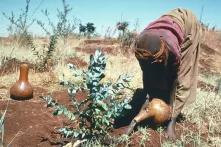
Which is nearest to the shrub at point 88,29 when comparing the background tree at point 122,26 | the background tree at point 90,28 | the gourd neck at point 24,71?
the background tree at point 90,28

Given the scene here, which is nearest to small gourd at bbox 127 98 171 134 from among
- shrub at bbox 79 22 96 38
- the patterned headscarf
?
the patterned headscarf

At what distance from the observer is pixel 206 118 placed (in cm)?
500

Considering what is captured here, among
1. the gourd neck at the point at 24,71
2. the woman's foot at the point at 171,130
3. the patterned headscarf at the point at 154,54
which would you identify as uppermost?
the patterned headscarf at the point at 154,54

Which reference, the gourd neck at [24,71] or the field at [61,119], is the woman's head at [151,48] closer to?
the field at [61,119]

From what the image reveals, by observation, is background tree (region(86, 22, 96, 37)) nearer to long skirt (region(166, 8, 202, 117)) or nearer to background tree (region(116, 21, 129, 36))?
background tree (region(116, 21, 129, 36))

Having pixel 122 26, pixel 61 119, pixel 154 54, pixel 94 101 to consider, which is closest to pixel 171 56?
pixel 154 54

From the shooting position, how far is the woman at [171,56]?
11.1ft

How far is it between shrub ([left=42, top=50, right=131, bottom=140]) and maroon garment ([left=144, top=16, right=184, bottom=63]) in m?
0.59

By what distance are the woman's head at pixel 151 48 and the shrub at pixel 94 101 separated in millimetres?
267

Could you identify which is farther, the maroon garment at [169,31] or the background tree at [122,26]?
the background tree at [122,26]

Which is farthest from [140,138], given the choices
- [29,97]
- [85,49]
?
[85,49]

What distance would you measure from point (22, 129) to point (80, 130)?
69 cm

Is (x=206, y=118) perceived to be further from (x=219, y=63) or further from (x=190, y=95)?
(x=219, y=63)

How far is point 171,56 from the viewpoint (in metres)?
3.53
